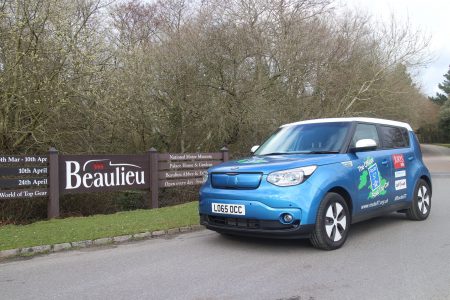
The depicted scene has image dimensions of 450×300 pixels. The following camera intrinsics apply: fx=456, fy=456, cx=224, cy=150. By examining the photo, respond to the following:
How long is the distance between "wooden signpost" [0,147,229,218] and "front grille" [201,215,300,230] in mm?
4371

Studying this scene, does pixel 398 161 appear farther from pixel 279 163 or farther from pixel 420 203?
pixel 279 163

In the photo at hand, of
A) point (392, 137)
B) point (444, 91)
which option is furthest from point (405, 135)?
point (444, 91)

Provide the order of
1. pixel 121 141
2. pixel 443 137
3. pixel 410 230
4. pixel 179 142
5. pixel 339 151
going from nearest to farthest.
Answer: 1. pixel 339 151
2. pixel 410 230
3. pixel 121 141
4. pixel 179 142
5. pixel 443 137

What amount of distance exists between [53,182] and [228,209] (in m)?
4.88

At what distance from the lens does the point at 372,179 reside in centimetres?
Answer: 714

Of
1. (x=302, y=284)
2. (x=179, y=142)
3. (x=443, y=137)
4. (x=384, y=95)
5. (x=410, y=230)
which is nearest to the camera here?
(x=302, y=284)

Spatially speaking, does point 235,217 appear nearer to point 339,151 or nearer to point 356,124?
point 339,151

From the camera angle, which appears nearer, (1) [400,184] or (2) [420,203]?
(1) [400,184]

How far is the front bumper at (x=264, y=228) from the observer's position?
5914mm

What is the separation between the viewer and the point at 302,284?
4.88 m

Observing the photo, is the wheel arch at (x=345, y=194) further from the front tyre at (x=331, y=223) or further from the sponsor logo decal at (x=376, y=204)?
the sponsor logo decal at (x=376, y=204)

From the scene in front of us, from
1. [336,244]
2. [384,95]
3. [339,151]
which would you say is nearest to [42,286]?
[336,244]

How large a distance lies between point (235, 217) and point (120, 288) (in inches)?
76.1

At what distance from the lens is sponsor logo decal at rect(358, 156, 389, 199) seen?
271 inches
